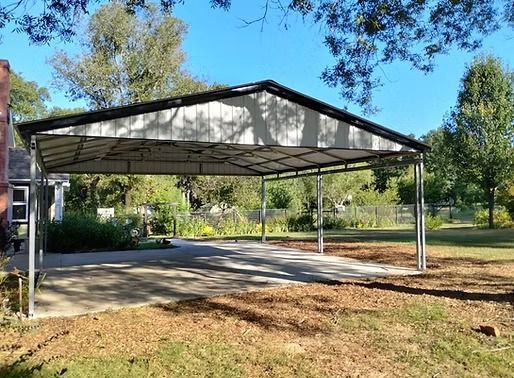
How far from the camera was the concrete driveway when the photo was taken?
25.4ft

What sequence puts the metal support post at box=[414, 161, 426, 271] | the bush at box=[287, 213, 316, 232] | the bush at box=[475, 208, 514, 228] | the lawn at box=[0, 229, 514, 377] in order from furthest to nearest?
the bush at box=[287, 213, 316, 232]
the bush at box=[475, 208, 514, 228]
the metal support post at box=[414, 161, 426, 271]
the lawn at box=[0, 229, 514, 377]

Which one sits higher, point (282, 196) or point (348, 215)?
point (282, 196)

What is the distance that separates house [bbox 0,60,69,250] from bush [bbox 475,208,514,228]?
71.0ft

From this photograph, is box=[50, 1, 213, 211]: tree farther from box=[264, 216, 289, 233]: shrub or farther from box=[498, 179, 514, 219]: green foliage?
box=[498, 179, 514, 219]: green foliage

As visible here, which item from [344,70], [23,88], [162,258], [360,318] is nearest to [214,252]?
[162,258]

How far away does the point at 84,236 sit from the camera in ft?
52.7

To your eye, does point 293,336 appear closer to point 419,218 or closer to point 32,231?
point 32,231

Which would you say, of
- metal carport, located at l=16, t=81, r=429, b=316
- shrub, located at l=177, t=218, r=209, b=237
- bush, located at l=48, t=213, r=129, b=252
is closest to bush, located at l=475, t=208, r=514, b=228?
shrub, located at l=177, t=218, r=209, b=237

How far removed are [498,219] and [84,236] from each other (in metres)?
21.3

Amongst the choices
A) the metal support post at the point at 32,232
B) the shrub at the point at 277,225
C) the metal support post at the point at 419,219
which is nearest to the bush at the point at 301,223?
the shrub at the point at 277,225

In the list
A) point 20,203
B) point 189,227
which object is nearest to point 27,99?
point 189,227

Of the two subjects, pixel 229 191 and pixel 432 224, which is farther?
pixel 229 191

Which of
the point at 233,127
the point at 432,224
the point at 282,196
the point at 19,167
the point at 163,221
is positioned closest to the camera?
the point at 233,127

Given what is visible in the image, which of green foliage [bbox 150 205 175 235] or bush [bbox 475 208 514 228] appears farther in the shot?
bush [bbox 475 208 514 228]
